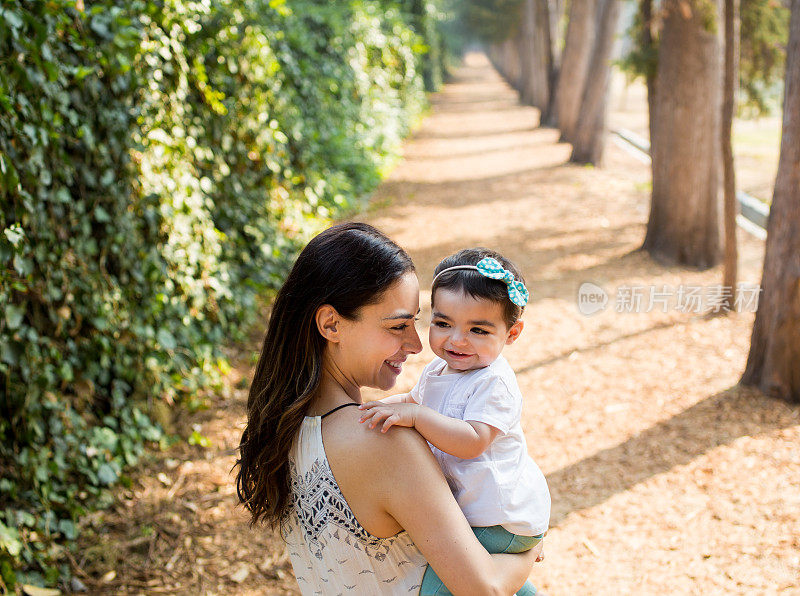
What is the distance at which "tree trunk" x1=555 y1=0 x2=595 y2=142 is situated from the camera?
611 inches

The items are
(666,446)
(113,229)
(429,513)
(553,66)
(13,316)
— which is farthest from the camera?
(553,66)

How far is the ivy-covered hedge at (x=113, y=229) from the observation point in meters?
3.09

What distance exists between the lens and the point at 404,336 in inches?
72.4

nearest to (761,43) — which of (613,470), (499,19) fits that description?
(613,470)

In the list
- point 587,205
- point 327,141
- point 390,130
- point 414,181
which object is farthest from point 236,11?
point 390,130

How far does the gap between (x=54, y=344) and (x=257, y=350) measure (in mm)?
2397

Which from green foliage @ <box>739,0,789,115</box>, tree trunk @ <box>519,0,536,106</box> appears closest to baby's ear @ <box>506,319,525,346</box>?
green foliage @ <box>739,0,789,115</box>

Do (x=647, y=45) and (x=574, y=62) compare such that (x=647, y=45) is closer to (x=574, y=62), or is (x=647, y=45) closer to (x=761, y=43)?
(x=761, y=43)

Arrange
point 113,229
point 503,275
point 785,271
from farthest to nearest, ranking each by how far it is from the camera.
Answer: point 785,271, point 113,229, point 503,275

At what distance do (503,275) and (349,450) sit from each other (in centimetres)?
69

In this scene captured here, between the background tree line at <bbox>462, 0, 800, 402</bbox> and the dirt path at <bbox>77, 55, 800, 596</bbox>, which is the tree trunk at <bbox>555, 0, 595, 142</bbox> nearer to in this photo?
the background tree line at <bbox>462, 0, 800, 402</bbox>

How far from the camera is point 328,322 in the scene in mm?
1788

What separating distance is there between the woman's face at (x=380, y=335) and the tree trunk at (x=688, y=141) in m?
6.67

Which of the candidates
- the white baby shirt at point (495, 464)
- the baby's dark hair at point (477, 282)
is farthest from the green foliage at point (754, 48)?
the white baby shirt at point (495, 464)
